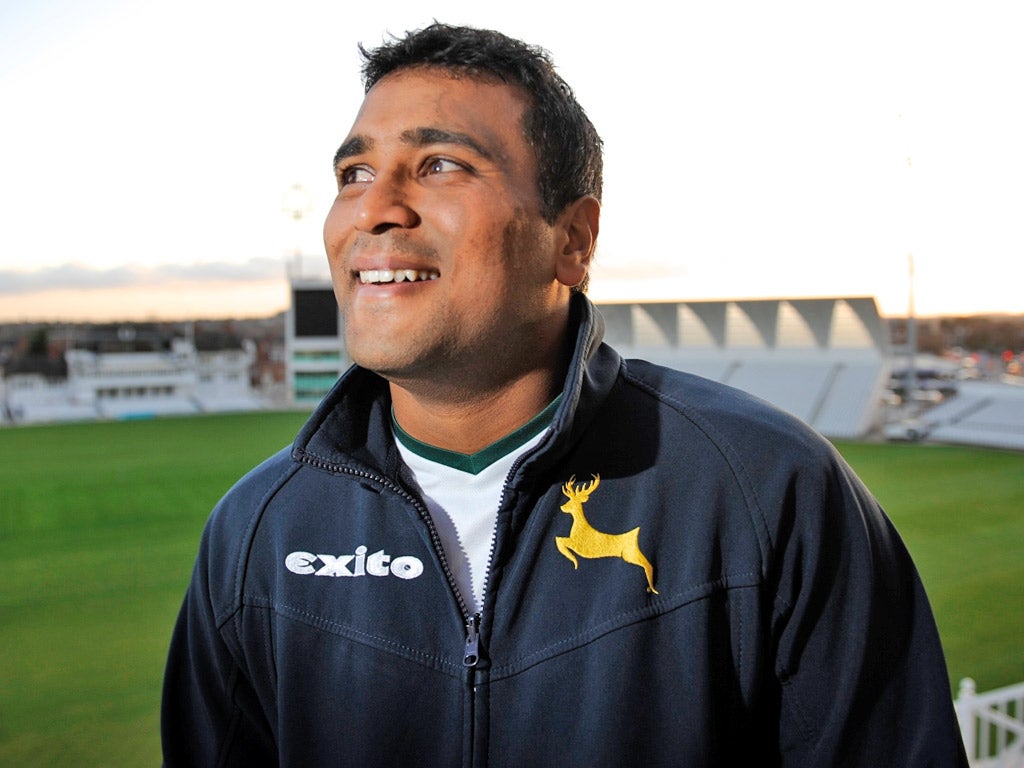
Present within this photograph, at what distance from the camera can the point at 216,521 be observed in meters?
1.22

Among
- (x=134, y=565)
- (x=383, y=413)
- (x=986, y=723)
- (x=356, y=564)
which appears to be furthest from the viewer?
(x=134, y=565)

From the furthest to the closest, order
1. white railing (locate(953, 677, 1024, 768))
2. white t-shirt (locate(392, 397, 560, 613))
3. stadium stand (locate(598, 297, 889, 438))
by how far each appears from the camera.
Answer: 1. stadium stand (locate(598, 297, 889, 438))
2. white railing (locate(953, 677, 1024, 768))
3. white t-shirt (locate(392, 397, 560, 613))

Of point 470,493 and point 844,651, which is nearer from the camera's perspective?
point 844,651

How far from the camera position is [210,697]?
119cm

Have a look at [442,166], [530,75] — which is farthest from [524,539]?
[530,75]

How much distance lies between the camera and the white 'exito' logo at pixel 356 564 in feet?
3.61

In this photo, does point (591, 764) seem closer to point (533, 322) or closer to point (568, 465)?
point (568, 465)

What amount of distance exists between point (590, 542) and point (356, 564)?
28 centimetres

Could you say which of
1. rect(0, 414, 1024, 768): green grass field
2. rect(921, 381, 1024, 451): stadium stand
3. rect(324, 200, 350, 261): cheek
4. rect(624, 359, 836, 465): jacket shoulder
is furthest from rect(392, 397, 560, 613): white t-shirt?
rect(921, 381, 1024, 451): stadium stand

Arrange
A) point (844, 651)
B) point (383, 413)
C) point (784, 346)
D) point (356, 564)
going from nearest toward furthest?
point (844, 651) → point (356, 564) → point (383, 413) → point (784, 346)

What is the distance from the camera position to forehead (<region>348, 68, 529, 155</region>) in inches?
41.2

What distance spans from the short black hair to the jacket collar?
0.54ft

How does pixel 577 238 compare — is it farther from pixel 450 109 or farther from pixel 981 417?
pixel 981 417

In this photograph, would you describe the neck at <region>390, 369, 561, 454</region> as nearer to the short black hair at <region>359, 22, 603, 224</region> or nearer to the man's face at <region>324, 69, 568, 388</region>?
the man's face at <region>324, 69, 568, 388</region>
